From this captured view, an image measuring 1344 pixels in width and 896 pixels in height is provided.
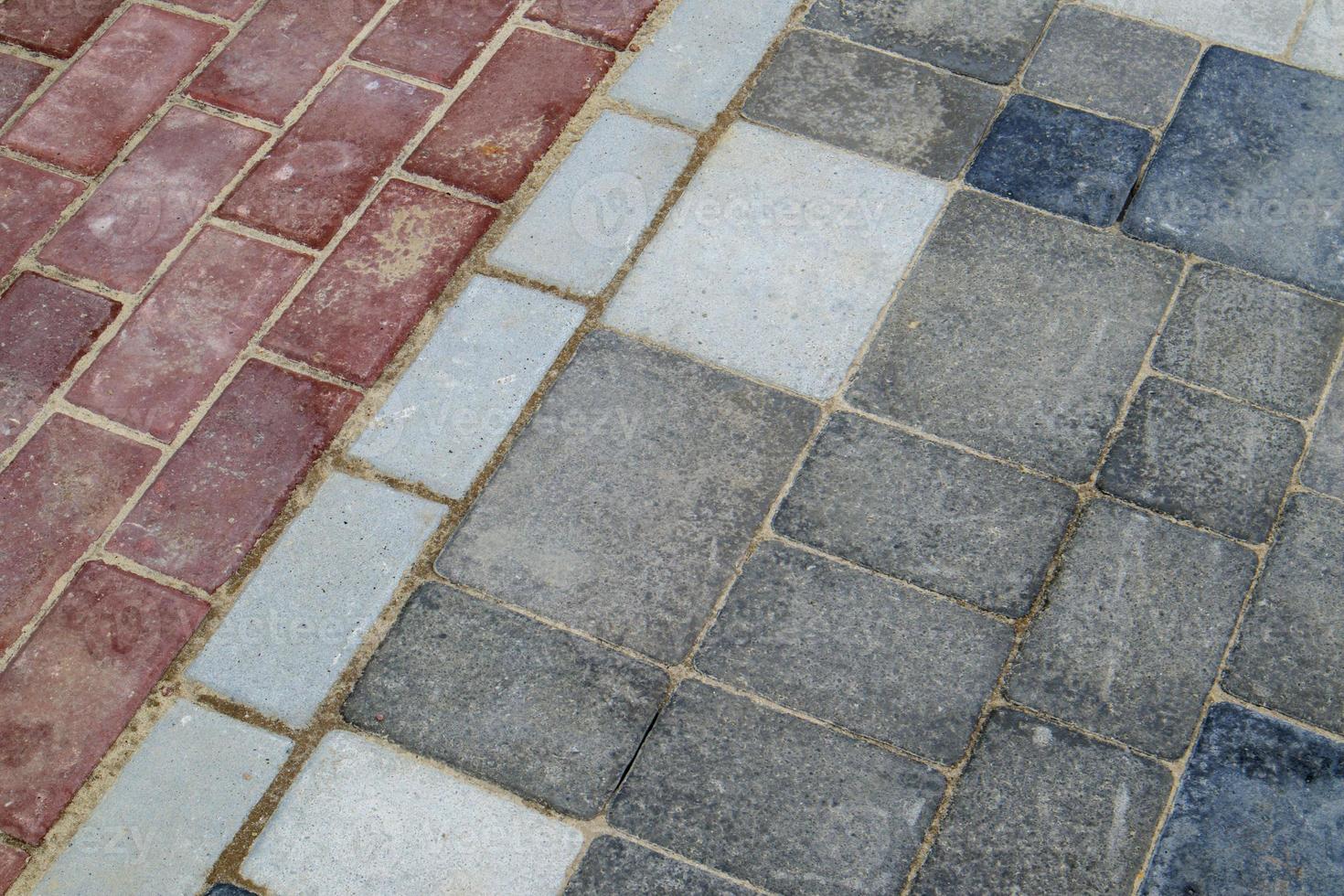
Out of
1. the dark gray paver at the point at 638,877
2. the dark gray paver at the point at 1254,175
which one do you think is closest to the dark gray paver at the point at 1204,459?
the dark gray paver at the point at 1254,175

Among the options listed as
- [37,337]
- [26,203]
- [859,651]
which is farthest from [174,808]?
[26,203]

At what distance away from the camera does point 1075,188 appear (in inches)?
130

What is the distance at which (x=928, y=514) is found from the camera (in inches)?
112

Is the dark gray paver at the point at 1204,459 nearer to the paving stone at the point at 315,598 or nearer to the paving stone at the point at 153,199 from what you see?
the paving stone at the point at 315,598

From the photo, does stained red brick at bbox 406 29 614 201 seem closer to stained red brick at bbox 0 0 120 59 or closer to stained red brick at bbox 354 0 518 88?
stained red brick at bbox 354 0 518 88

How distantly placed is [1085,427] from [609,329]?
110cm

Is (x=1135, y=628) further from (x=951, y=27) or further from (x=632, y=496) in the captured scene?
(x=951, y=27)

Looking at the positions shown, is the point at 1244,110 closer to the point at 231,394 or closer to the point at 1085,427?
the point at 1085,427

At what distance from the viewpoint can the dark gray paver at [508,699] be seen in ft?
8.42

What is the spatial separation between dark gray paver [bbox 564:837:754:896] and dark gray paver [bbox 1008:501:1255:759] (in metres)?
0.72

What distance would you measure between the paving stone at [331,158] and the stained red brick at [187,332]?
97 millimetres

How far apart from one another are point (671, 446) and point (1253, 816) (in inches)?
54.4

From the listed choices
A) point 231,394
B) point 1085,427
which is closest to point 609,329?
point 231,394

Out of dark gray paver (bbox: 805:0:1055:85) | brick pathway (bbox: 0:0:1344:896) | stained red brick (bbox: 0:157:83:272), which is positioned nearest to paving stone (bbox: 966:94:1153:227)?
brick pathway (bbox: 0:0:1344:896)
